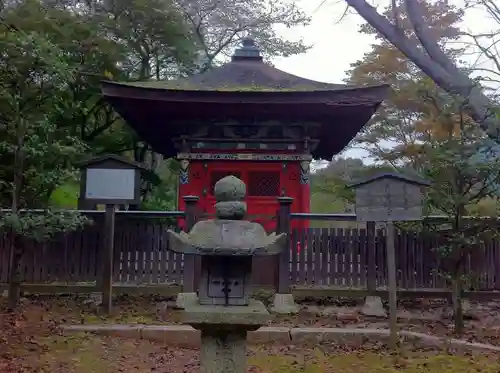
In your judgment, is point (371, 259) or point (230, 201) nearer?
point (230, 201)

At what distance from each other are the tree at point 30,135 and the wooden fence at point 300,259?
1.19m

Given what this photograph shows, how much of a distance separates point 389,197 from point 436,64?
305 centimetres

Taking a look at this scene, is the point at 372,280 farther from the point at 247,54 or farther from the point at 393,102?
the point at 393,102

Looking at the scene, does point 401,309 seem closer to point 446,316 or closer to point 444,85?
point 446,316

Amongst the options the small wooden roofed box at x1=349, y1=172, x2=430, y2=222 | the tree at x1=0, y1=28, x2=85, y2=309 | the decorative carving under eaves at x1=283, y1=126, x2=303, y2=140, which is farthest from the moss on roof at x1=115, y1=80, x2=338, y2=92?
the small wooden roofed box at x1=349, y1=172, x2=430, y2=222

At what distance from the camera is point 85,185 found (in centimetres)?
800

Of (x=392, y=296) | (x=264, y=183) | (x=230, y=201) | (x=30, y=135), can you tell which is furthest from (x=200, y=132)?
(x=230, y=201)

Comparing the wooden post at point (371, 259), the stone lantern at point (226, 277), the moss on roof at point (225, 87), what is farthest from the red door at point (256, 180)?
the stone lantern at point (226, 277)

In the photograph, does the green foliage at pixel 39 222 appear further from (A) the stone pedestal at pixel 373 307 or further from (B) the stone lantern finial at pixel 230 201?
(A) the stone pedestal at pixel 373 307

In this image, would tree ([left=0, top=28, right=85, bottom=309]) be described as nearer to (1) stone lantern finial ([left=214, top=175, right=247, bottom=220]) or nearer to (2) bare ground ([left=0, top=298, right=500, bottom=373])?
(2) bare ground ([left=0, top=298, right=500, bottom=373])

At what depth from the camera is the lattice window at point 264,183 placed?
1102 cm

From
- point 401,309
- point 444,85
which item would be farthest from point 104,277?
point 444,85

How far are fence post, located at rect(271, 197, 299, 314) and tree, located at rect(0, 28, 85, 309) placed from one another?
306 cm

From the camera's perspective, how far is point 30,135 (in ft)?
23.7
